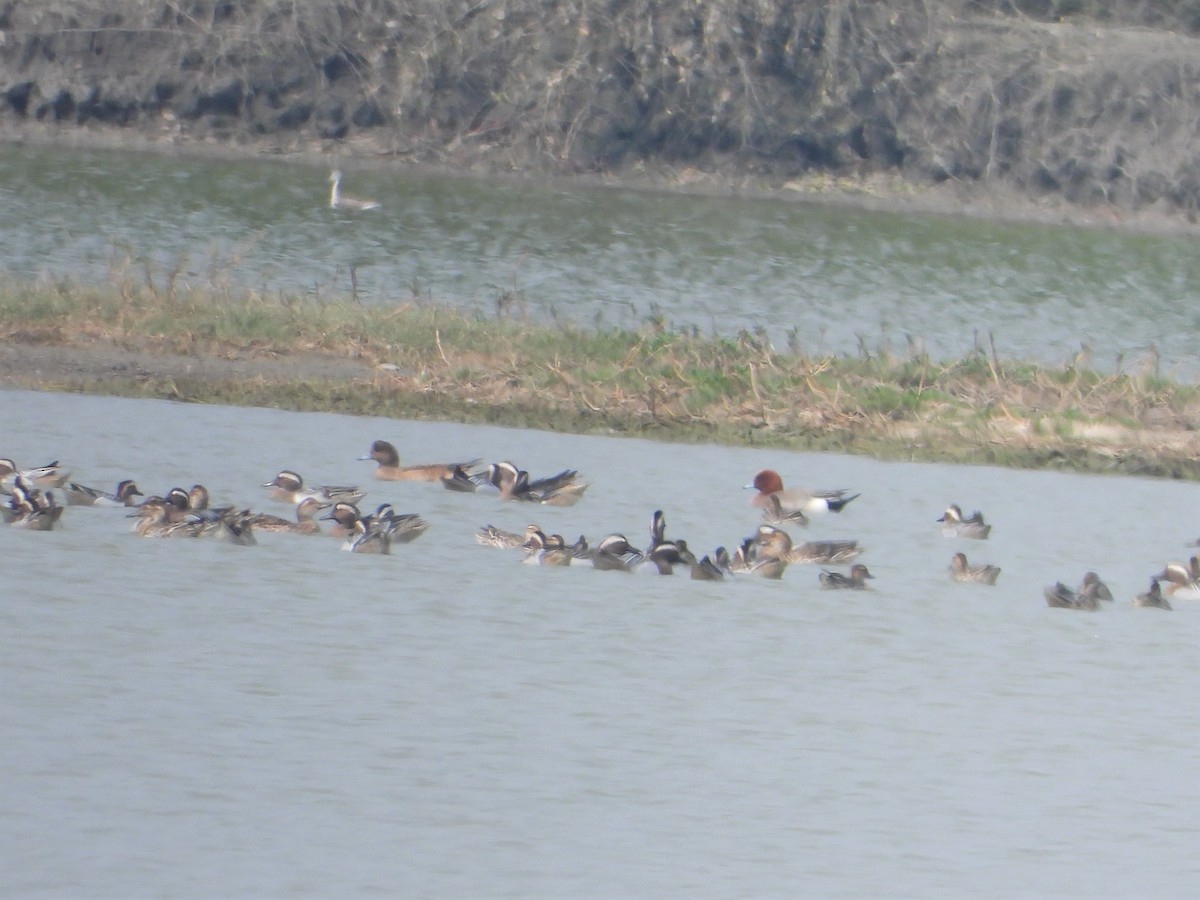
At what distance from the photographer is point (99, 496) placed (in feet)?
42.0

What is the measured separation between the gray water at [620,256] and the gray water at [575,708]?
5.52 m

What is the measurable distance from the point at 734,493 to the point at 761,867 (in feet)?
22.1

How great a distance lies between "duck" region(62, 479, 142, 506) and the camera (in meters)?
12.7

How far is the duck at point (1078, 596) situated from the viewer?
12125mm

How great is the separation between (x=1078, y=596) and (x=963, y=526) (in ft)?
4.89

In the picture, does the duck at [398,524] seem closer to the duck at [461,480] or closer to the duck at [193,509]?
the duck at [193,509]

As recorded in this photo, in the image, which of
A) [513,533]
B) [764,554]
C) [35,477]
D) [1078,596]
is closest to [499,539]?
[513,533]

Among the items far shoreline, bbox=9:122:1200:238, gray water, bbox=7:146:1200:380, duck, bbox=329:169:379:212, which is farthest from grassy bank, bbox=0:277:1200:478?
far shoreline, bbox=9:122:1200:238

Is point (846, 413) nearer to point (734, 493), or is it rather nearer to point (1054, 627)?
point (734, 493)

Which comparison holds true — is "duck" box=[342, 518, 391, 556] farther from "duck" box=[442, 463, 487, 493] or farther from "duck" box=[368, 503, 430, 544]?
"duck" box=[442, 463, 487, 493]

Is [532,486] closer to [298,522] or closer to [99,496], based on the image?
[298,522]

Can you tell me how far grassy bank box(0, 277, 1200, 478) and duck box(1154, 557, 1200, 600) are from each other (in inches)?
127

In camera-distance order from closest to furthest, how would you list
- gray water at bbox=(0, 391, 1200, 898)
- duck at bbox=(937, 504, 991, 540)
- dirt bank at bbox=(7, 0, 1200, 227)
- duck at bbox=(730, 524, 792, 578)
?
gray water at bbox=(0, 391, 1200, 898), duck at bbox=(730, 524, 792, 578), duck at bbox=(937, 504, 991, 540), dirt bank at bbox=(7, 0, 1200, 227)

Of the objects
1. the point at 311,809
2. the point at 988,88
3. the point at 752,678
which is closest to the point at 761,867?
the point at 311,809
